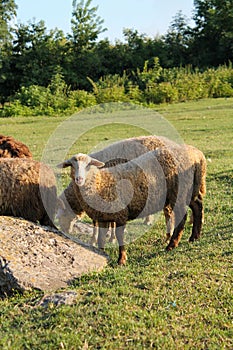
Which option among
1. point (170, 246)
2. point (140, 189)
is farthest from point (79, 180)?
point (170, 246)

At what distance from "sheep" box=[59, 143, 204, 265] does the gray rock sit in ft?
1.39

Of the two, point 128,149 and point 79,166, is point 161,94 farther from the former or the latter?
point 79,166

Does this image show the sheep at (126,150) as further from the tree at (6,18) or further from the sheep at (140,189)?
the tree at (6,18)

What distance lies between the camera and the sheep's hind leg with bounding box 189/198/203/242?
19.6 feet

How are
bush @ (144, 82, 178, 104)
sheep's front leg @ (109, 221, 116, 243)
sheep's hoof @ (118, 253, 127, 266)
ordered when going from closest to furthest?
sheep's hoof @ (118, 253, 127, 266)
sheep's front leg @ (109, 221, 116, 243)
bush @ (144, 82, 178, 104)

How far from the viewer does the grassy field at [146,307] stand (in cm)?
346

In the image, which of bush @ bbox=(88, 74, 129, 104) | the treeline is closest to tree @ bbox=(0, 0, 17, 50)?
the treeline

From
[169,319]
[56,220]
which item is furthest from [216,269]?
[56,220]

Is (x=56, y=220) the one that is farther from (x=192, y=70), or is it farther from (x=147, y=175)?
(x=192, y=70)

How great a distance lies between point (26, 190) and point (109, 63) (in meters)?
27.5

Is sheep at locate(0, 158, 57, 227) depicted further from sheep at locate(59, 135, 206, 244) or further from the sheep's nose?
sheep at locate(59, 135, 206, 244)

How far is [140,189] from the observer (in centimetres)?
566

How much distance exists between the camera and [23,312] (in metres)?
3.89

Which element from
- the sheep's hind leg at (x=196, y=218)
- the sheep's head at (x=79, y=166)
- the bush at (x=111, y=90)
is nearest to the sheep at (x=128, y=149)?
the sheep's hind leg at (x=196, y=218)
